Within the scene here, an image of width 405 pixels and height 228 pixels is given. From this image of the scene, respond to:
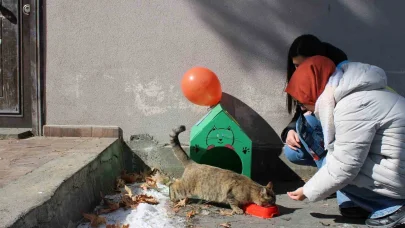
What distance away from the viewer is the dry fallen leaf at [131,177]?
4.48 m

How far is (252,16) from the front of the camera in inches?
184

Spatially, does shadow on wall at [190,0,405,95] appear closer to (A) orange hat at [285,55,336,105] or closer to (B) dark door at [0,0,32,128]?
(A) orange hat at [285,55,336,105]

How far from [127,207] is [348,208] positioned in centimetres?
166

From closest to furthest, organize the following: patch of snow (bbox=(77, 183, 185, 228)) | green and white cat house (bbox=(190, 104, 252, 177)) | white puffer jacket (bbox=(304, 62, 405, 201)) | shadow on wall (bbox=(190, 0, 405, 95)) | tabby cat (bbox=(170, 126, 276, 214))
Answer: white puffer jacket (bbox=(304, 62, 405, 201)) → patch of snow (bbox=(77, 183, 185, 228)) → tabby cat (bbox=(170, 126, 276, 214)) → green and white cat house (bbox=(190, 104, 252, 177)) → shadow on wall (bbox=(190, 0, 405, 95))

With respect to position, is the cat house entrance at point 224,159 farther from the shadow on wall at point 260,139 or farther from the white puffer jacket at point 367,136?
the white puffer jacket at point 367,136

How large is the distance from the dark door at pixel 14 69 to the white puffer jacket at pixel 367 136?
328cm

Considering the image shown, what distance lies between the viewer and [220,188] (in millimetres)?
Answer: 3820

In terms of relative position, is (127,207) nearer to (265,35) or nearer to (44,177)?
(44,177)

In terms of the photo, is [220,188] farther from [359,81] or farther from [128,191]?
[359,81]

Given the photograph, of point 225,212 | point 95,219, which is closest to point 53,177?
point 95,219

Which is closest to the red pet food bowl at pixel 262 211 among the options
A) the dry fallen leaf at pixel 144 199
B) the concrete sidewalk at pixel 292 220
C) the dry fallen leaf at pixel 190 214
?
the concrete sidewalk at pixel 292 220

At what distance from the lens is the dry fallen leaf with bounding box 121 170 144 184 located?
448 cm

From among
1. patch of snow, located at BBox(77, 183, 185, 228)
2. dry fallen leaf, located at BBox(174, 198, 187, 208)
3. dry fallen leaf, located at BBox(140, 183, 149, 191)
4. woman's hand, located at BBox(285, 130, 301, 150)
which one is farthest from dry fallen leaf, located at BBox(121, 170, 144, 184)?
woman's hand, located at BBox(285, 130, 301, 150)

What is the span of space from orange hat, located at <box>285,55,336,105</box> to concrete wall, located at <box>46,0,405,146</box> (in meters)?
1.45
